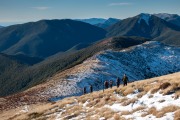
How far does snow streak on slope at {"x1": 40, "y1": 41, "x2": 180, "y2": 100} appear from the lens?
84225 millimetres

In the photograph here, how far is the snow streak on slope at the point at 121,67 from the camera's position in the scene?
276 ft

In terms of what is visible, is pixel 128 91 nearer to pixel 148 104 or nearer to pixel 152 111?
pixel 148 104

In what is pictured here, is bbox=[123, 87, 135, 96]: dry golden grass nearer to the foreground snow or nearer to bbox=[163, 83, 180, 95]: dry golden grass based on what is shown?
the foreground snow

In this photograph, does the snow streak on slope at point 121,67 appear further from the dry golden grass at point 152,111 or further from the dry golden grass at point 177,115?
the dry golden grass at point 177,115

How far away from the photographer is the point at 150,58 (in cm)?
15088

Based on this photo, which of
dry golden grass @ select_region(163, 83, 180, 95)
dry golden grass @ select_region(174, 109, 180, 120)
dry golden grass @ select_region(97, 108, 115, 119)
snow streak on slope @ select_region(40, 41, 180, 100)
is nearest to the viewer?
dry golden grass @ select_region(174, 109, 180, 120)

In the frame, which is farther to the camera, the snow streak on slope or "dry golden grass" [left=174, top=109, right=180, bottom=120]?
the snow streak on slope

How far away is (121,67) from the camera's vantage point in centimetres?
12069

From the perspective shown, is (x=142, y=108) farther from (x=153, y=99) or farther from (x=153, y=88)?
(x=153, y=88)

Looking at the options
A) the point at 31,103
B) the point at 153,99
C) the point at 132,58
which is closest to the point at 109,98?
the point at 153,99

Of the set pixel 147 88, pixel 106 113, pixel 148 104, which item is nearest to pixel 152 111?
pixel 148 104

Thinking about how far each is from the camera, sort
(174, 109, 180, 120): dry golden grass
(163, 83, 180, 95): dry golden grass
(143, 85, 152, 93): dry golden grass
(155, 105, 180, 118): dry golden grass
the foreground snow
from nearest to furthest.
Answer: (174, 109, 180, 120): dry golden grass < (155, 105, 180, 118): dry golden grass < the foreground snow < (163, 83, 180, 95): dry golden grass < (143, 85, 152, 93): dry golden grass

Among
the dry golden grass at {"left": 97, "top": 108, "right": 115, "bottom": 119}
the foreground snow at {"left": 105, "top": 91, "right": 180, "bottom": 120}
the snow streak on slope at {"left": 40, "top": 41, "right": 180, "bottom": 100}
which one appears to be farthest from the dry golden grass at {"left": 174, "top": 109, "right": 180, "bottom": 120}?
the snow streak on slope at {"left": 40, "top": 41, "right": 180, "bottom": 100}

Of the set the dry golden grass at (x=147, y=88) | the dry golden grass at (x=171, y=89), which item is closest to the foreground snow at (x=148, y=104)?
the dry golden grass at (x=171, y=89)
